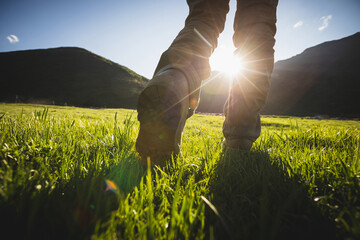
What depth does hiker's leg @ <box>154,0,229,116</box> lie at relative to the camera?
4.42ft

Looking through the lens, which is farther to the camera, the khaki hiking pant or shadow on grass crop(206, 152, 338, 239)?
the khaki hiking pant

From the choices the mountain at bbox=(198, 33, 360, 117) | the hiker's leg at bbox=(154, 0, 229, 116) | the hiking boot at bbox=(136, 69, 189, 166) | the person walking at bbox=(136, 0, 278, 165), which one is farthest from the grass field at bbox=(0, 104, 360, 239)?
the mountain at bbox=(198, 33, 360, 117)

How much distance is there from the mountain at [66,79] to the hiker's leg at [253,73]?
41507 mm

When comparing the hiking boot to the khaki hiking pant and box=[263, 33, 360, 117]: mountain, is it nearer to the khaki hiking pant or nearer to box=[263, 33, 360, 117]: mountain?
the khaki hiking pant

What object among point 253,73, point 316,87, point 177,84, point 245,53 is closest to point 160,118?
point 177,84

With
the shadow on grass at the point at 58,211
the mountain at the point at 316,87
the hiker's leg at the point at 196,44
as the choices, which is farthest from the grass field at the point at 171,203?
the mountain at the point at 316,87

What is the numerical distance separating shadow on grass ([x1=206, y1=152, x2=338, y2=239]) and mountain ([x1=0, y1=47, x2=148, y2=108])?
42.1m

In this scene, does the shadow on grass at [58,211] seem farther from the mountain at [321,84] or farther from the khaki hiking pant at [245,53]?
the mountain at [321,84]

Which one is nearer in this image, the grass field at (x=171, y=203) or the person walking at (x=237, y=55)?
the grass field at (x=171, y=203)

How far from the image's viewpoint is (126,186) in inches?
34.2

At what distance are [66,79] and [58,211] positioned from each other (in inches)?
2522

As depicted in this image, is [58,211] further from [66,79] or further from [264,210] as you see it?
[66,79]

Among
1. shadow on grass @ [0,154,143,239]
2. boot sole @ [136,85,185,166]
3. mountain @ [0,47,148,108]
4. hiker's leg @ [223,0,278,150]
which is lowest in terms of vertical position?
shadow on grass @ [0,154,143,239]

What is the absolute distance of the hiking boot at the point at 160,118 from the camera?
107cm
